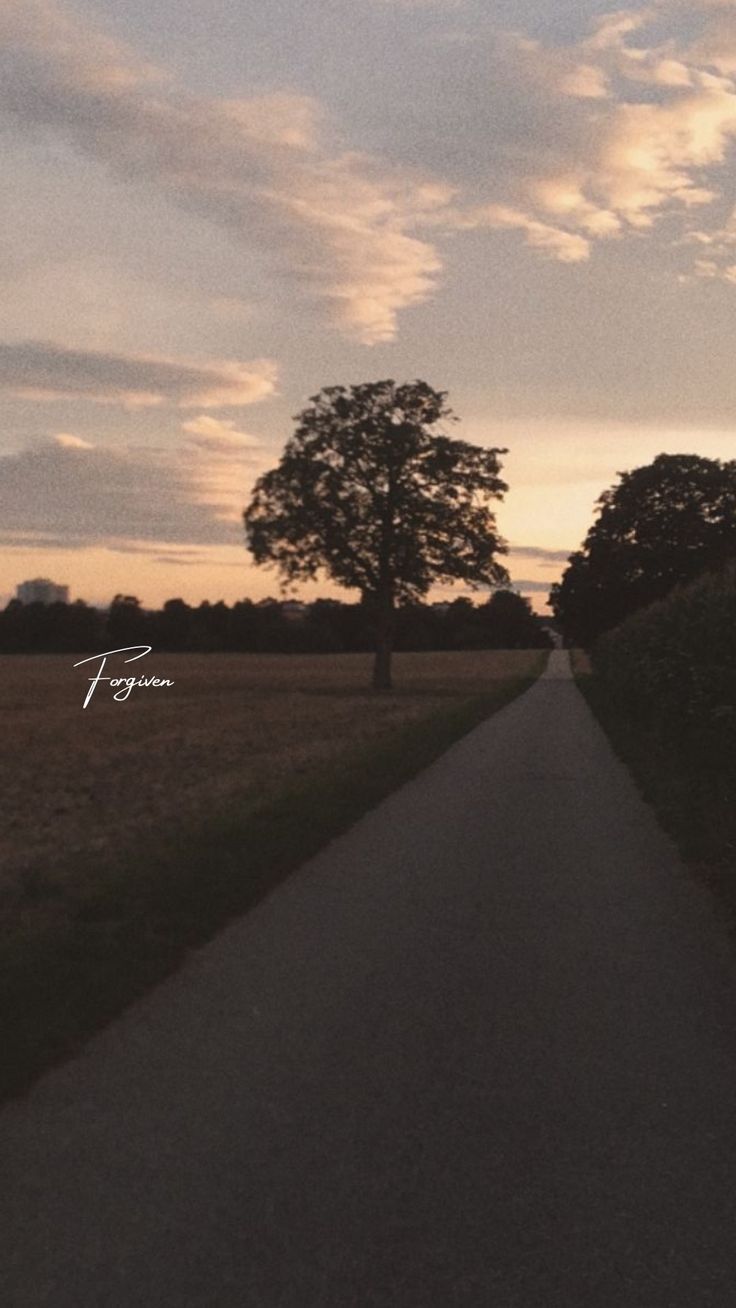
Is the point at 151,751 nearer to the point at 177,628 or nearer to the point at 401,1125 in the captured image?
the point at 401,1125

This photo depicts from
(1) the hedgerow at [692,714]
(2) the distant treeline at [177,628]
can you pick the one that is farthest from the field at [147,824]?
(2) the distant treeline at [177,628]

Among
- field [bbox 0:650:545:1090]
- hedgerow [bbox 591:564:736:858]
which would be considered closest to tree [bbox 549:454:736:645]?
field [bbox 0:650:545:1090]

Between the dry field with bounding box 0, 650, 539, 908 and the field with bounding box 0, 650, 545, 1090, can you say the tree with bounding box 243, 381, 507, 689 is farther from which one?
the field with bounding box 0, 650, 545, 1090

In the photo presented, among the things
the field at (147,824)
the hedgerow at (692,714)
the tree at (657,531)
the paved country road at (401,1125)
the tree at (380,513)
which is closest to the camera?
the paved country road at (401,1125)

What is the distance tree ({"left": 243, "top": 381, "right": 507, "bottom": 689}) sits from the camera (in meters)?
50.3

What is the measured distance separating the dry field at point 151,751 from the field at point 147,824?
0.15 feet

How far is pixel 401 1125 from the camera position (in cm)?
499

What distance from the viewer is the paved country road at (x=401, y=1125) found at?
3.82m

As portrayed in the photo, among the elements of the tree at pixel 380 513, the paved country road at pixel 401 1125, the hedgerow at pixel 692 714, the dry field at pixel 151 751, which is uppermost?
the tree at pixel 380 513

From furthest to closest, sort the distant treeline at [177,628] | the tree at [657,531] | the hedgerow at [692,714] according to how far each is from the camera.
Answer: the distant treeline at [177,628] → the tree at [657,531] → the hedgerow at [692,714]

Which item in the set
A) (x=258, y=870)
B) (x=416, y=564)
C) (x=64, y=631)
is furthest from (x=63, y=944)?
(x=64, y=631)

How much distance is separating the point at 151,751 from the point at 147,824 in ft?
34.5

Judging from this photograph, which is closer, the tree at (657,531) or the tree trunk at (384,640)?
the tree trunk at (384,640)

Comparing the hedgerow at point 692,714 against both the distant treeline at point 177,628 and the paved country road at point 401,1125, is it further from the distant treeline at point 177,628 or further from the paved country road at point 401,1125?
the distant treeline at point 177,628
